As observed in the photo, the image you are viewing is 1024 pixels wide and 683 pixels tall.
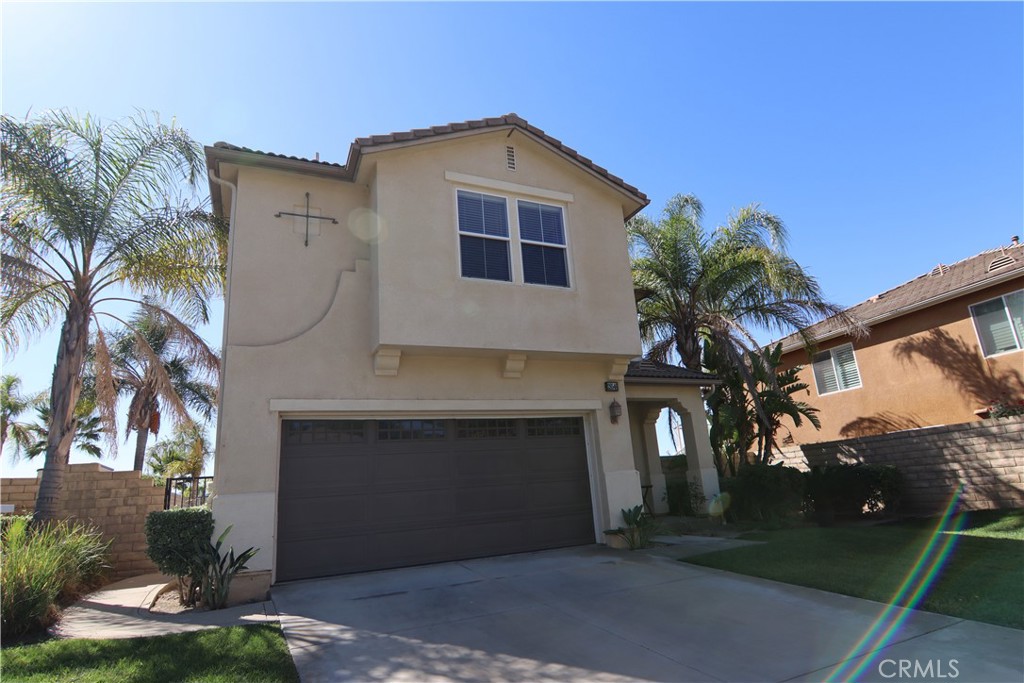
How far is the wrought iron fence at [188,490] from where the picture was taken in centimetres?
1007

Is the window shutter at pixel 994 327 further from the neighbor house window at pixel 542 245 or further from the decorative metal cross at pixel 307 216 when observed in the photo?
the decorative metal cross at pixel 307 216

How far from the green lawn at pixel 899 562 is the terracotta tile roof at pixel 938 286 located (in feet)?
20.0

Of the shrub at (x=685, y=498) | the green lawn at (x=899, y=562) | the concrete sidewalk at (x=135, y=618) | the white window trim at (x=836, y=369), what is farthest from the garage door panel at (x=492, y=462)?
the white window trim at (x=836, y=369)

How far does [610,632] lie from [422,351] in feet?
16.5

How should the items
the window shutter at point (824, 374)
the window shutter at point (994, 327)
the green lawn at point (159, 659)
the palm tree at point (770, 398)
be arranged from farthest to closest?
1. the window shutter at point (824, 374)
2. the window shutter at point (994, 327)
3. the palm tree at point (770, 398)
4. the green lawn at point (159, 659)

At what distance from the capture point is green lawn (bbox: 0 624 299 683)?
181 inches

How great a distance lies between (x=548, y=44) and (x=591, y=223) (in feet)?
10.8

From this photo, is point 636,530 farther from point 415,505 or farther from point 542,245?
point 542,245

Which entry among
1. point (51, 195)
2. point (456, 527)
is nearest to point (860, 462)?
point (456, 527)

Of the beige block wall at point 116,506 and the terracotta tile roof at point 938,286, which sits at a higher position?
the terracotta tile roof at point 938,286

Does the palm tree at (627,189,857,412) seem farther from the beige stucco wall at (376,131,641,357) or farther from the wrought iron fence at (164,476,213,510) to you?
the wrought iron fence at (164,476,213,510)

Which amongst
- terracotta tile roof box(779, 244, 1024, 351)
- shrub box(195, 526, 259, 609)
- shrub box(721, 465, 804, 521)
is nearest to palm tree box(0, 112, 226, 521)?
shrub box(195, 526, 259, 609)

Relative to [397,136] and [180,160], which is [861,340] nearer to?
[397,136]

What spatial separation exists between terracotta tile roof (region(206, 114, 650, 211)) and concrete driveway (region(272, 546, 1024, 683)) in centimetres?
655
